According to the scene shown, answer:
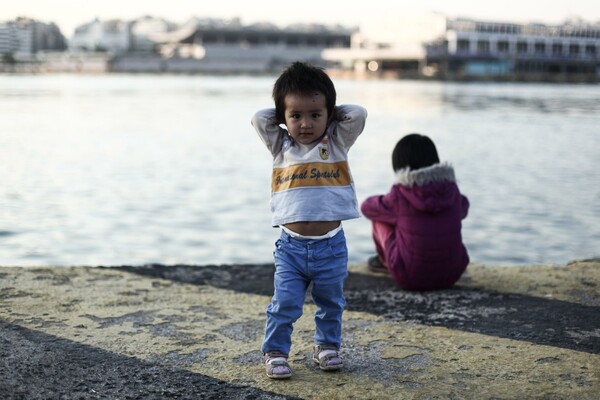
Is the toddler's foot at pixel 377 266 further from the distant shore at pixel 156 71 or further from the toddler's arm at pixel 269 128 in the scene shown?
the distant shore at pixel 156 71

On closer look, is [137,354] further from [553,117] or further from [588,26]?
[588,26]

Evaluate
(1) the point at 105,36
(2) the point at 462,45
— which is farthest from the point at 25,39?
(2) the point at 462,45

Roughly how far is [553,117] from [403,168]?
2568cm

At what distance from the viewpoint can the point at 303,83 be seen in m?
2.58

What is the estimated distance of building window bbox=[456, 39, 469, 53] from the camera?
92438mm

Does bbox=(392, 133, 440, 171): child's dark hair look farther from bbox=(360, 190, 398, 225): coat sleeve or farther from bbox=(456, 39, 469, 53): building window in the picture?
bbox=(456, 39, 469, 53): building window

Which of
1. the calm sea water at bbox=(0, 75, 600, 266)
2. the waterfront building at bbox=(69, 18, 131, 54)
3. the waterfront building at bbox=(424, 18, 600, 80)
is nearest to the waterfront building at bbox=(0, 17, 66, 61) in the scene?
the waterfront building at bbox=(69, 18, 131, 54)

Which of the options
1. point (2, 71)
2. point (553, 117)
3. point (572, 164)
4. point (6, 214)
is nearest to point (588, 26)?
point (2, 71)

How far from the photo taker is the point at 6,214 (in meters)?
8.51

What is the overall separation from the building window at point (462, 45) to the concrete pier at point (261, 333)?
91.2m

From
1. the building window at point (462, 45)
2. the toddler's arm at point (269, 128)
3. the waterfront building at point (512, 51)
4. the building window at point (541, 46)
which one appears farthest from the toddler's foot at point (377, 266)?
the building window at point (541, 46)

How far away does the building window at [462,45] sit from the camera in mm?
92438

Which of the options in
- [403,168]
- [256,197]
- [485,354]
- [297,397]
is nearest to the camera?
[297,397]

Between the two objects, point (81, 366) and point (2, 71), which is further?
point (2, 71)
